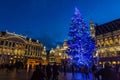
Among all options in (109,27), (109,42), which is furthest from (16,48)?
(109,27)

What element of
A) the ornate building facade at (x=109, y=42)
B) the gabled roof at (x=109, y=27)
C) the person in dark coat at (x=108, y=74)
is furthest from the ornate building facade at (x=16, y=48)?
the person in dark coat at (x=108, y=74)

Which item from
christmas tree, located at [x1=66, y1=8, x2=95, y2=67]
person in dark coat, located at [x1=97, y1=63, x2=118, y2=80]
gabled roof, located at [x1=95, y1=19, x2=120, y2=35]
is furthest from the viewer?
gabled roof, located at [x1=95, y1=19, x2=120, y2=35]

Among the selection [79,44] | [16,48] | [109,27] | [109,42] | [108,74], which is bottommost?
[108,74]

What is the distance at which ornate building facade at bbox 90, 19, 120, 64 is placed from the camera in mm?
62625

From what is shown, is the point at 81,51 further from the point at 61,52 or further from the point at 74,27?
the point at 61,52

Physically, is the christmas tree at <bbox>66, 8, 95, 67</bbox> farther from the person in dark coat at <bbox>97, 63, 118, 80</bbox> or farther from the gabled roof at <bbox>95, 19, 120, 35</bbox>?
the person in dark coat at <bbox>97, 63, 118, 80</bbox>

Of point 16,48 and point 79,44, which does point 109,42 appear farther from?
point 16,48

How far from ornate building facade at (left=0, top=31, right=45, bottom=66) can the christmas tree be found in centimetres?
3398

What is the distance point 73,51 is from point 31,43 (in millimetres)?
52110

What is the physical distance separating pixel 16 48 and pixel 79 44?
157 ft

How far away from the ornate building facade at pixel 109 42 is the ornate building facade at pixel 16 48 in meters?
24.8

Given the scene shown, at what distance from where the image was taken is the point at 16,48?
83188mm

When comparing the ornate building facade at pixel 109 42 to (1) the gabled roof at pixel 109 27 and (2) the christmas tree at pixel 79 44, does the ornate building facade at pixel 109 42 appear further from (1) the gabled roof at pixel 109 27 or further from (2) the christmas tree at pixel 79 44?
(2) the christmas tree at pixel 79 44

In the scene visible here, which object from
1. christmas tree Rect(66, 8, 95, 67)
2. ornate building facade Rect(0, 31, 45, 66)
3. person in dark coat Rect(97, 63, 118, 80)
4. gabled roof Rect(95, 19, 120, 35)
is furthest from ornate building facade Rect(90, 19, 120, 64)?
person in dark coat Rect(97, 63, 118, 80)
